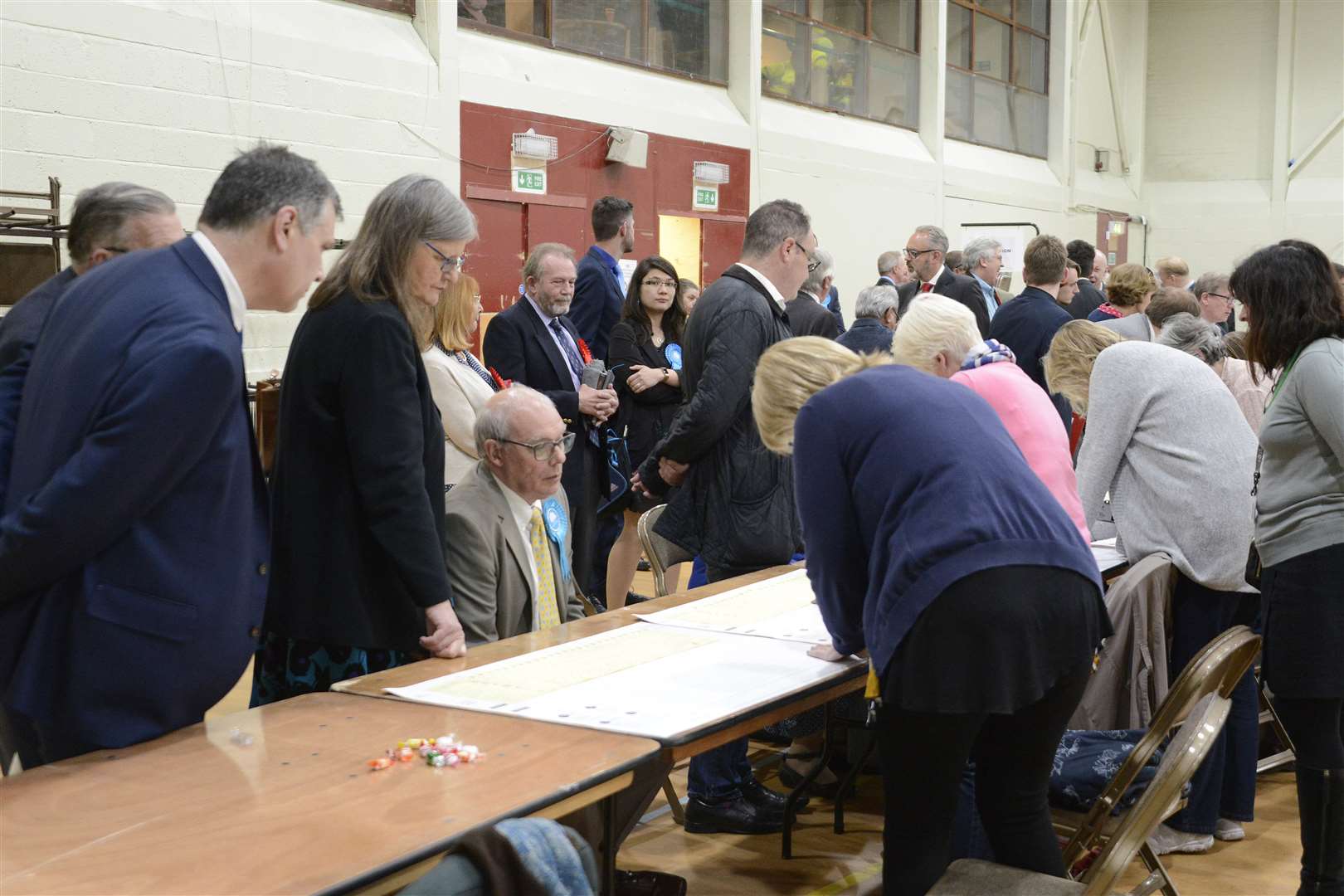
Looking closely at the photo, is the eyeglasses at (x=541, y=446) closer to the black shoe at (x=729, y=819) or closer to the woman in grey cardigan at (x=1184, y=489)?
the black shoe at (x=729, y=819)

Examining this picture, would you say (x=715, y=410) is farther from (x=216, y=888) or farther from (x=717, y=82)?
(x=717, y=82)

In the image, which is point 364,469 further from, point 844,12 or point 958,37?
point 958,37

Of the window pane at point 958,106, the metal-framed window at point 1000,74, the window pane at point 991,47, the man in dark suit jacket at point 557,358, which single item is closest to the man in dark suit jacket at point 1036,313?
the man in dark suit jacket at point 557,358

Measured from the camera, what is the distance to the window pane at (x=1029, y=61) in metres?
14.8

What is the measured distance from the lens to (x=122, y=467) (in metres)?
1.86

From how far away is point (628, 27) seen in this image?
919cm

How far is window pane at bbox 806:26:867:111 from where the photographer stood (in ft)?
37.3

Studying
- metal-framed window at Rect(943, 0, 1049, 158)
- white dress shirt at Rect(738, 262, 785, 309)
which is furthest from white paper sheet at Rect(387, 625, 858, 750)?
metal-framed window at Rect(943, 0, 1049, 158)

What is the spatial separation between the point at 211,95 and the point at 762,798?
165 inches

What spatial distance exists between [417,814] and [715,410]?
2020 mm

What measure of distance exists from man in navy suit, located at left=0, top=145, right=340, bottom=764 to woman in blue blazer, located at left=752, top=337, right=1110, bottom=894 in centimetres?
93

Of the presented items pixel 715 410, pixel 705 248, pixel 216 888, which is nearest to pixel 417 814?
pixel 216 888

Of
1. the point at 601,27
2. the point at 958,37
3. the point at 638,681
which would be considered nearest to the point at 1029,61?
the point at 958,37

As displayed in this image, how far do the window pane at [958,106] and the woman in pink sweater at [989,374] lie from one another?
10.6 metres
